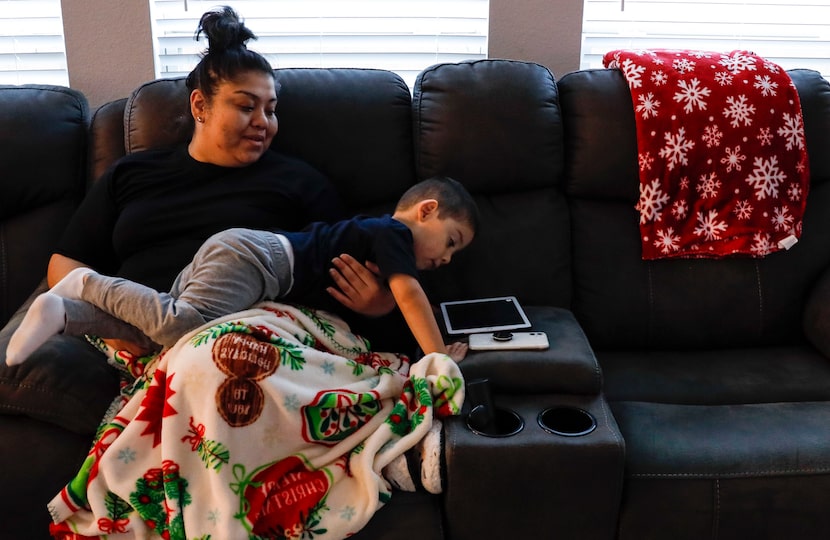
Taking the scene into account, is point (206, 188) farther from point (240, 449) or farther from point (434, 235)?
point (240, 449)

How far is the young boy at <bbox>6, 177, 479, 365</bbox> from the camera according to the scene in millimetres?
1402

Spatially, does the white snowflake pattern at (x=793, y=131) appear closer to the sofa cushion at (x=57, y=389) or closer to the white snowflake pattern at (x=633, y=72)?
the white snowflake pattern at (x=633, y=72)

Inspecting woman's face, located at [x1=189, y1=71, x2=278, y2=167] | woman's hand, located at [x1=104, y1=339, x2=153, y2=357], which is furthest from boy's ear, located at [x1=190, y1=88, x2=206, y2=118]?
woman's hand, located at [x1=104, y1=339, x2=153, y2=357]

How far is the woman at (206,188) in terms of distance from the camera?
5.76 ft

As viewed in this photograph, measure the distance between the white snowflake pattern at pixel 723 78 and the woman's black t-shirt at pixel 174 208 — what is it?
1.10 m

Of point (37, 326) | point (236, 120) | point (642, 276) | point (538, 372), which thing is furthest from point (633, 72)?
point (37, 326)

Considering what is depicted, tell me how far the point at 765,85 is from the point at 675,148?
12.7 inches

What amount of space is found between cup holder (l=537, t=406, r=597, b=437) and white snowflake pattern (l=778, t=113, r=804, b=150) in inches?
42.4

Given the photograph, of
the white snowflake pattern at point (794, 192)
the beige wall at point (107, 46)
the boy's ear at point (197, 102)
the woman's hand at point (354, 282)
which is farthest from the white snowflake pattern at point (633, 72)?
the beige wall at point (107, 46)

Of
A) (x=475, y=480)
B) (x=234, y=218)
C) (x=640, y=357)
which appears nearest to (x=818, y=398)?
(x=640, y=357)

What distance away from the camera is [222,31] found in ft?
5.74

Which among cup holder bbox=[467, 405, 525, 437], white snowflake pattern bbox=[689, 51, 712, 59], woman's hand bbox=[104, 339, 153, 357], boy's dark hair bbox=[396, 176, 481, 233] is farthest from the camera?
white snowflake pattern bbox=[689, 51, 712, 59]

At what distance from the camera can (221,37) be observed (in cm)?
175

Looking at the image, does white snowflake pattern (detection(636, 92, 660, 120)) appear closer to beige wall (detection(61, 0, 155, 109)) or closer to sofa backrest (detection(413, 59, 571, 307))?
sofa backrest (detection(413, 59, 571, 307))
